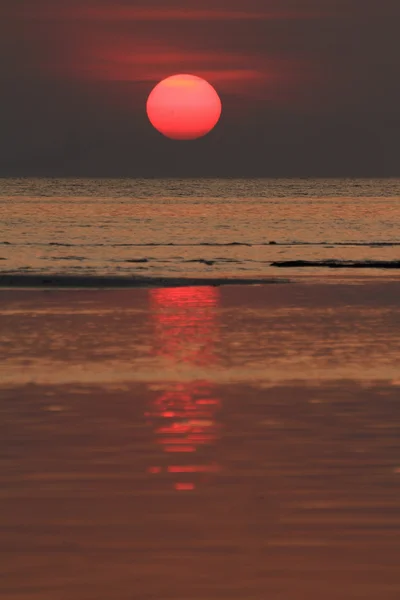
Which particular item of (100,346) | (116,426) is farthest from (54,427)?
(100,346)

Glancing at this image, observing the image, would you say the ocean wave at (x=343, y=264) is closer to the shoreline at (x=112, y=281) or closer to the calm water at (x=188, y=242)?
the calm water at (x=188, y=242)

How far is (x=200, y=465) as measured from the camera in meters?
11.2

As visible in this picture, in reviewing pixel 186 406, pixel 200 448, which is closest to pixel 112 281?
pixel 186 406

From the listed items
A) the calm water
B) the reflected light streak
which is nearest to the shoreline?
the calm water

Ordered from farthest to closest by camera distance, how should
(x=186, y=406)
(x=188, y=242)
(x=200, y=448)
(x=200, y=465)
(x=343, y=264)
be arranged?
1. (x=188, y=242)
2. (x=343, y=264)
3. (x=186, y=406)
4. (x=200, y=448)
5. (x=200, y=465)

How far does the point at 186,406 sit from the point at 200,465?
3456 mm

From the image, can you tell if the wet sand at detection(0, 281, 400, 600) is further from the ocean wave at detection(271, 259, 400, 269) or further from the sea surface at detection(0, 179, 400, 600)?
the ocean wave at detection(271, 259, 400, 269)

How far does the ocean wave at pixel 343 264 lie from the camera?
4712cm

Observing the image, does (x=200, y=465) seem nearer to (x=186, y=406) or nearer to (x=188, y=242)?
(x=186, y=406)

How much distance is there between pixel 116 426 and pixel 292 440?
1940 millimetres

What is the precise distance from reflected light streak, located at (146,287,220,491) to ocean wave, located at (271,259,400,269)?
64.9 ft

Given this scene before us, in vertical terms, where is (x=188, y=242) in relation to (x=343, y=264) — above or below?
above

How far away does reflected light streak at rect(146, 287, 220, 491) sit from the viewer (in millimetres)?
11125

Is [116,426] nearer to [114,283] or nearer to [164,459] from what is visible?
[164,459]
